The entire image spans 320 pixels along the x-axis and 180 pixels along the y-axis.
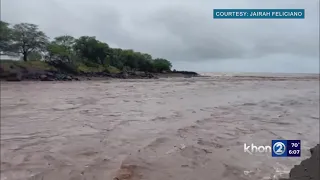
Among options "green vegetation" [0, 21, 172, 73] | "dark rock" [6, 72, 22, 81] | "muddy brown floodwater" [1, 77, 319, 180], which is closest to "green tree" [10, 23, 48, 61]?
"green vegetation" [0, 21, 172, 73]

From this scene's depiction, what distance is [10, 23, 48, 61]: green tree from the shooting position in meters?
39.2

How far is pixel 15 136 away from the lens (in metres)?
4.73

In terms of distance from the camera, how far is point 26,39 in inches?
1590

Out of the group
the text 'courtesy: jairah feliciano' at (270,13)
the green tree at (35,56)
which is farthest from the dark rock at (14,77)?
the text 'courtesy: jairah feliciano' at (270,13)

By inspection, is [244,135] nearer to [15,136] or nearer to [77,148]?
[77,148]

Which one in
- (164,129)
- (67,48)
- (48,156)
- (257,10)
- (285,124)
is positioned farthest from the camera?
(67,48)

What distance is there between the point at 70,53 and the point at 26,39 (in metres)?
7.63

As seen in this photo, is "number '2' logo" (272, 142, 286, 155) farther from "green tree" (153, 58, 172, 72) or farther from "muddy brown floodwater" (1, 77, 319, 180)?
"green tree" (153, 58, 172, 72)

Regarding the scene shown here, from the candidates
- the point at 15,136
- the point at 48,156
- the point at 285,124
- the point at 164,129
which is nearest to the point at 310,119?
the point at 285,124

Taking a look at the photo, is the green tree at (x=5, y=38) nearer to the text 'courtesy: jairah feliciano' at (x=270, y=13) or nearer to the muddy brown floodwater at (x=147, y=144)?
the muddy brown floodwater at (x=147, y=144)

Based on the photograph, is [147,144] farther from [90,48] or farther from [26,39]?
[90,48]

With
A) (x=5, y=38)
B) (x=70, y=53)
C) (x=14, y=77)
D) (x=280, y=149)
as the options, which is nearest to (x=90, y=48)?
(x=70, y=53)

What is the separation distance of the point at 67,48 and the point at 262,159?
48456 millimetres

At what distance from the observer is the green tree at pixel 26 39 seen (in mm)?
39219
